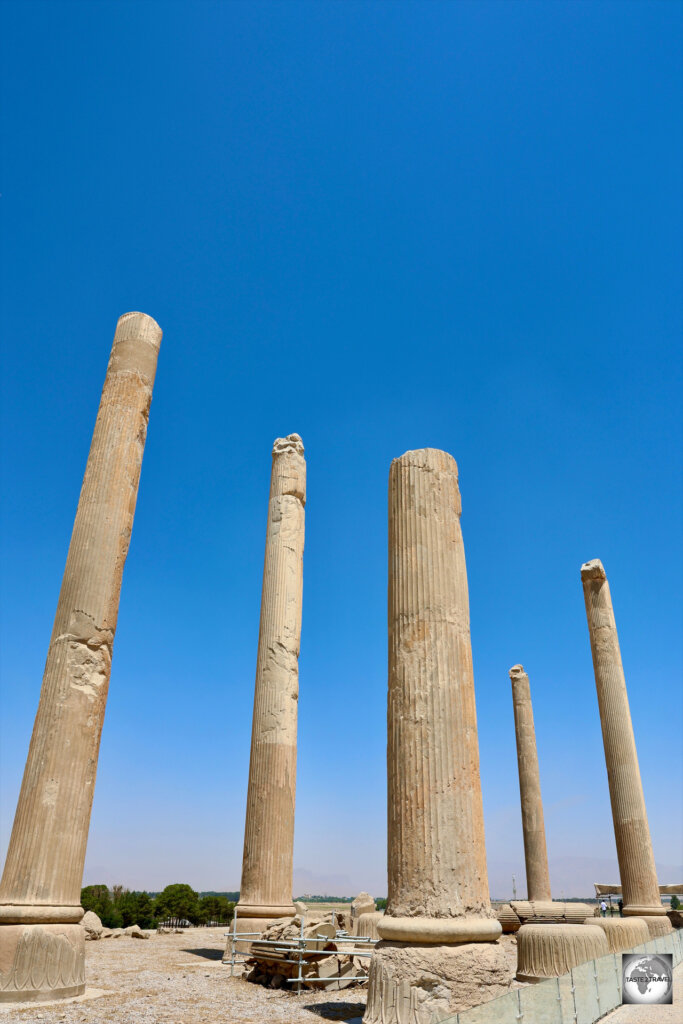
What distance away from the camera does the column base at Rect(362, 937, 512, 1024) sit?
6.26 metres

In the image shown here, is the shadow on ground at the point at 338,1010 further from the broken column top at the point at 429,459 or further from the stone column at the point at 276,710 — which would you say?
the broken column top at the point at 429,459

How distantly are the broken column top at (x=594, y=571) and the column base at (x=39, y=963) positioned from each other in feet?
55.8

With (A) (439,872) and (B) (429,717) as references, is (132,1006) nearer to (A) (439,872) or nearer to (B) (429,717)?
(A) (439,872)

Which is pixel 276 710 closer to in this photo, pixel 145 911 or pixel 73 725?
pixel 73 725

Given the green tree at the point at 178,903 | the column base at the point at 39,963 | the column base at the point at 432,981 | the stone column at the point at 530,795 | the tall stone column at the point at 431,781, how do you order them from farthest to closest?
the green tree at the point at 178,903 < the stone column at the point at 530,795 < the column base at the point at 39,963 < the tall stone column at the point at 431,781 < the column base at the point at 432,981

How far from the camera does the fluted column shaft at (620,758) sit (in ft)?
60.4

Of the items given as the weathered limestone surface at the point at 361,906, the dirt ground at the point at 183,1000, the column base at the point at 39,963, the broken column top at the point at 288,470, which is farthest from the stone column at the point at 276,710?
the weathered limestone surface at the point at 361,906

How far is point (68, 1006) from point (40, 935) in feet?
3.26

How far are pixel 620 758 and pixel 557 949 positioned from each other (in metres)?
10.2

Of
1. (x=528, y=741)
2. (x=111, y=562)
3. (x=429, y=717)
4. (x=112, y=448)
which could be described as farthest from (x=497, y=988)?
(x=528, y=741)

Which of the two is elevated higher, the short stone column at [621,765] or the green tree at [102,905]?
the short stone column at [621,765]

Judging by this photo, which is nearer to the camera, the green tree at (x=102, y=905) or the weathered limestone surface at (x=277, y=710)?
the weathered limestone surface at (x=277, y=710)

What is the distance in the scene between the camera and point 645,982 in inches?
346

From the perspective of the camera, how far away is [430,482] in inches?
342
